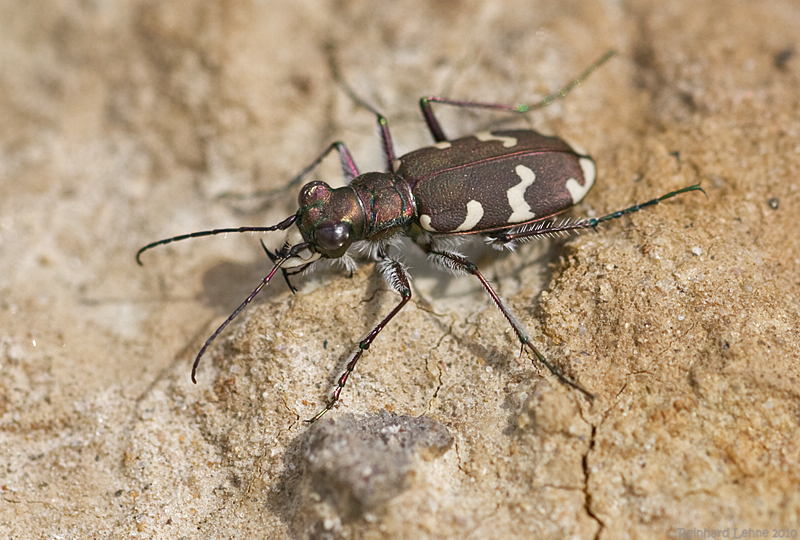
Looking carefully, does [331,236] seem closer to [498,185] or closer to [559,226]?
[498,185]

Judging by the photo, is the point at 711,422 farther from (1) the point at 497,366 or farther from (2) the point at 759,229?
(2) the point at 759,229

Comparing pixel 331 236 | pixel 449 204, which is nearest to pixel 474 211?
pixel 449 204

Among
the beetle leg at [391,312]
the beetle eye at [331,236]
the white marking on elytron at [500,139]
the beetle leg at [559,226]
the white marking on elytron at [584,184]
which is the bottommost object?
the beetle leg at [391,312]

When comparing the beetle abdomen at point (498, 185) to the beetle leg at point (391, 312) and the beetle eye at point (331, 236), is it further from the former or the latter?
the beetle eye at point (331, 236)

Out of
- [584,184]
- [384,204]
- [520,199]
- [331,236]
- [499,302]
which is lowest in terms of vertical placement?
[499,302]

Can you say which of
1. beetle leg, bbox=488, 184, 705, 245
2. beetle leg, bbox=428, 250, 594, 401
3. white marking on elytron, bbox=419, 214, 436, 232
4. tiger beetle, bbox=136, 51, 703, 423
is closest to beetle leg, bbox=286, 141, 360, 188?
tiger beetle, bbox=136, 51, 703, 423

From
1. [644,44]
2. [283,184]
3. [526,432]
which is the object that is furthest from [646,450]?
[644,44]

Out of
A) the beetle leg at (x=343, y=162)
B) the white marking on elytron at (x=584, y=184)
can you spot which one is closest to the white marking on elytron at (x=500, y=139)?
the white marking on elytron at (x=584, y=184)

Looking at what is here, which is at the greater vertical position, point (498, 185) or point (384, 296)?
point (498, 185)
